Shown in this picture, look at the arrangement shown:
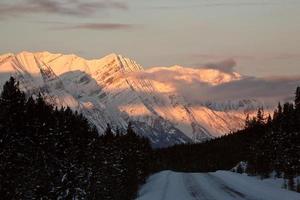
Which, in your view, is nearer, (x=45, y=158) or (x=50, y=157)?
(x=45, y=158)

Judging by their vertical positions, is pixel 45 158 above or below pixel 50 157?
below

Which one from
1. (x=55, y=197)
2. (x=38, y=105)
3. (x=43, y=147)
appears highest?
(x=38, y=105)

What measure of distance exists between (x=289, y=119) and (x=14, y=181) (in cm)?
4904

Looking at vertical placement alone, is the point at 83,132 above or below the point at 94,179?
above

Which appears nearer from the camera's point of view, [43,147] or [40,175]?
[40,175]

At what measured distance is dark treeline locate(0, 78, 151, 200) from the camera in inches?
1484

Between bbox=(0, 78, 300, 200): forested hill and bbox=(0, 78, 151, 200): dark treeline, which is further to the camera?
bbox=(0, 78, 300, 200): forested hill

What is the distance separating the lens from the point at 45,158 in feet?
141

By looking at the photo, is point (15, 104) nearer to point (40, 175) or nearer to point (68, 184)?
point (40, 175)

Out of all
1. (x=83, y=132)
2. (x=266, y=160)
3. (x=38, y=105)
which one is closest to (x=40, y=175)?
(x=38, y=105)

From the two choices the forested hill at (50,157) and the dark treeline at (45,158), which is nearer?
the dark treeline at (45,158)

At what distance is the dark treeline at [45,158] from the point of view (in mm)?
37688

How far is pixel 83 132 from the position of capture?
62.1m

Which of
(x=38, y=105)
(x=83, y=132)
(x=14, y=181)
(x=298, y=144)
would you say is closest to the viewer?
(x=14, y=181)
